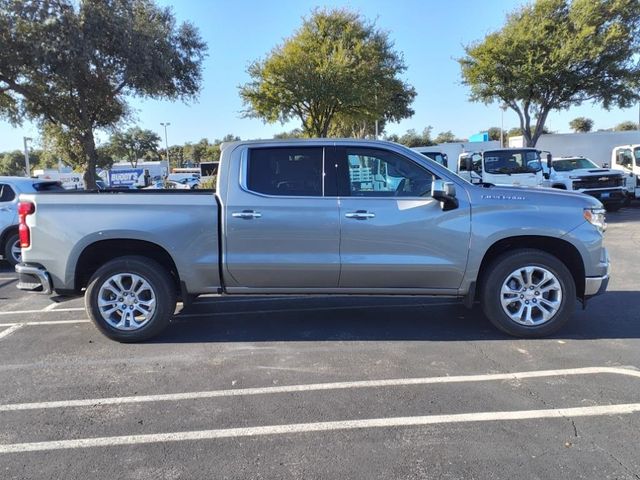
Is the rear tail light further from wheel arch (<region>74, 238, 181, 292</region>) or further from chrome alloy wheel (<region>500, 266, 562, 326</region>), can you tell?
chrome alloy wheel (<region>500, 266, 562, 326</region>)

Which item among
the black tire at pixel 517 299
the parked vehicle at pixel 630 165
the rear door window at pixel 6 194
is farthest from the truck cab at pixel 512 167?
the rear door window at pixel 6 194

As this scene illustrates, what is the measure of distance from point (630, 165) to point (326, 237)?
19.3m

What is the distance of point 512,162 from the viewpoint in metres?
15.2

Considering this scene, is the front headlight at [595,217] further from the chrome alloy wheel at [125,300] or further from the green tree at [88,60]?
the green tree at [88,60]

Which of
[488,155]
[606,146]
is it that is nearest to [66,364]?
[488,155]

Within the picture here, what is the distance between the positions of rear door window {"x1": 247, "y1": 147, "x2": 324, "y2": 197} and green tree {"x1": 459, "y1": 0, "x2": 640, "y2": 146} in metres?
22.3

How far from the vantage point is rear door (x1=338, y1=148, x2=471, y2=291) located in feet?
16.2

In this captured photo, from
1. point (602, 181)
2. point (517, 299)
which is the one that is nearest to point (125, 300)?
point (517, 299)

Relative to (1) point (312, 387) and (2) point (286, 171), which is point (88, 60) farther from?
(1) point (312, 387)

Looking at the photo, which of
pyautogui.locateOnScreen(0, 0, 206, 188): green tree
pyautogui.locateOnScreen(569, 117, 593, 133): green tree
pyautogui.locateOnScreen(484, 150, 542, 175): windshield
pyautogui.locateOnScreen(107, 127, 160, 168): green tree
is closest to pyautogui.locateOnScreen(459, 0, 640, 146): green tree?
pyautogui.locateOnScreen(484, 150, 542, 175): windshield

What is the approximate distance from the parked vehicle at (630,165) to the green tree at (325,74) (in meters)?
10.8

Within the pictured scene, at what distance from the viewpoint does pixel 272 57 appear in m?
25.2

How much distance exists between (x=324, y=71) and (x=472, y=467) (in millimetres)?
22448

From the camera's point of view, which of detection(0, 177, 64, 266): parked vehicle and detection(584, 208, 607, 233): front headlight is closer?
detection(584, 208, 607, 233): front headlight
